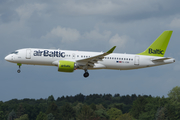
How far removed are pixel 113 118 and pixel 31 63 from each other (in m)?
115

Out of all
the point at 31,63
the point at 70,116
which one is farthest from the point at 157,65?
the point at 70,116

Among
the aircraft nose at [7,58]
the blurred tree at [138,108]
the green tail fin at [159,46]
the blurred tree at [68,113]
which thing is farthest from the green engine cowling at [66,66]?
the blurred tree at [68,113]

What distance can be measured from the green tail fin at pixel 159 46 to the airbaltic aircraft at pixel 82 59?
142 cm

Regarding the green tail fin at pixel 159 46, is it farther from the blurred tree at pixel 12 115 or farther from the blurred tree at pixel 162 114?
the blurred tree at pixel 12 115

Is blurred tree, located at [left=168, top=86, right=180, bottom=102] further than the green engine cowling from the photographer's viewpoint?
Yes

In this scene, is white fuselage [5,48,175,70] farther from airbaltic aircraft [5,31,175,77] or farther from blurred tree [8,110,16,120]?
blurred tree [8,110,16,120]

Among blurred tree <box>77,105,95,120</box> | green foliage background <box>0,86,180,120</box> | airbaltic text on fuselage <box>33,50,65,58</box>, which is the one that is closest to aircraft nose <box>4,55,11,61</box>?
airbaltic text on fuselage <box>33,50,65,58</box>

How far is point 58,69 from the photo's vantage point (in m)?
53.2

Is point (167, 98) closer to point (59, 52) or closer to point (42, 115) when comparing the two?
point (42, 115)

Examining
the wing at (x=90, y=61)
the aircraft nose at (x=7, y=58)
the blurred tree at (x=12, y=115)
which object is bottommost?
the blurred tree at (x=12, y=115)

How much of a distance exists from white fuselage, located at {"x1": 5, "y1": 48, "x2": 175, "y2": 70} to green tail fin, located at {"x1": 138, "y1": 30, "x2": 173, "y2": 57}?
2.98 m

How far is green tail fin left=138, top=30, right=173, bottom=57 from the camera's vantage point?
62.2m

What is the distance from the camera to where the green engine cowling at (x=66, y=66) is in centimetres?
5294

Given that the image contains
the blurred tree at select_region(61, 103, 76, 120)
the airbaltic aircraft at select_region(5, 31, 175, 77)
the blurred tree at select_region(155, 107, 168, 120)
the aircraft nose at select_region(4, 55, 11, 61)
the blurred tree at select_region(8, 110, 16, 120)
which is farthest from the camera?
the blurred tree at select_region(8, 110, 16, 120)
